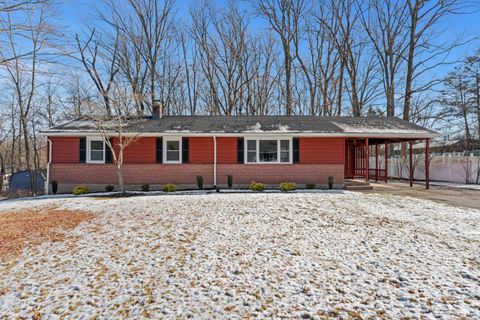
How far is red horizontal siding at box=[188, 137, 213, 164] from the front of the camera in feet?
42.1

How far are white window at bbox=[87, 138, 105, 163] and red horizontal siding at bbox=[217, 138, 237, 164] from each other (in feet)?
18.1

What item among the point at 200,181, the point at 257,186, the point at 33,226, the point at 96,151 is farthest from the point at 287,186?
the point at 96,151

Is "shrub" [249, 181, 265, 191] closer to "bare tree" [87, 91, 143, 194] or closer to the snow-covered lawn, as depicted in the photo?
the snow-covered lawn

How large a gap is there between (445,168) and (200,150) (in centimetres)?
1610

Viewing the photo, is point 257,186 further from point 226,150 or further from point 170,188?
point 170,188

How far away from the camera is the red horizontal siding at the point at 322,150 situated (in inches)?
506

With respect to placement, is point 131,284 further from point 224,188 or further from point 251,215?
point 224,188

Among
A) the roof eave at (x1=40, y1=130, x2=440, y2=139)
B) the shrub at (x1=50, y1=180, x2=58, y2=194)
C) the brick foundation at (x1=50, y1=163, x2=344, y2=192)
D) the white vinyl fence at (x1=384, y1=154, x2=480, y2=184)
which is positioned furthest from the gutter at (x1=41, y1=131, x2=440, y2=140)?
the white vinyl fence at (x1=384, y1=154, x2=480, y2=184)

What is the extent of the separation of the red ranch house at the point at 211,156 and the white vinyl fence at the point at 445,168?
5.83 meters

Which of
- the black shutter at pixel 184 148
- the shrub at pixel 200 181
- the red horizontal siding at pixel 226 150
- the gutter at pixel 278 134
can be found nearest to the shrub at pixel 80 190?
the gutter at pixel 278 134

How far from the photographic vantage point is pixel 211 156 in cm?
1286

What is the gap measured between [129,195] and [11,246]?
6.15 metres

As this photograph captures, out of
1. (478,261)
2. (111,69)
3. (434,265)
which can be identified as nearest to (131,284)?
(434,265)

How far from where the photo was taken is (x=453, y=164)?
55.3 feet
